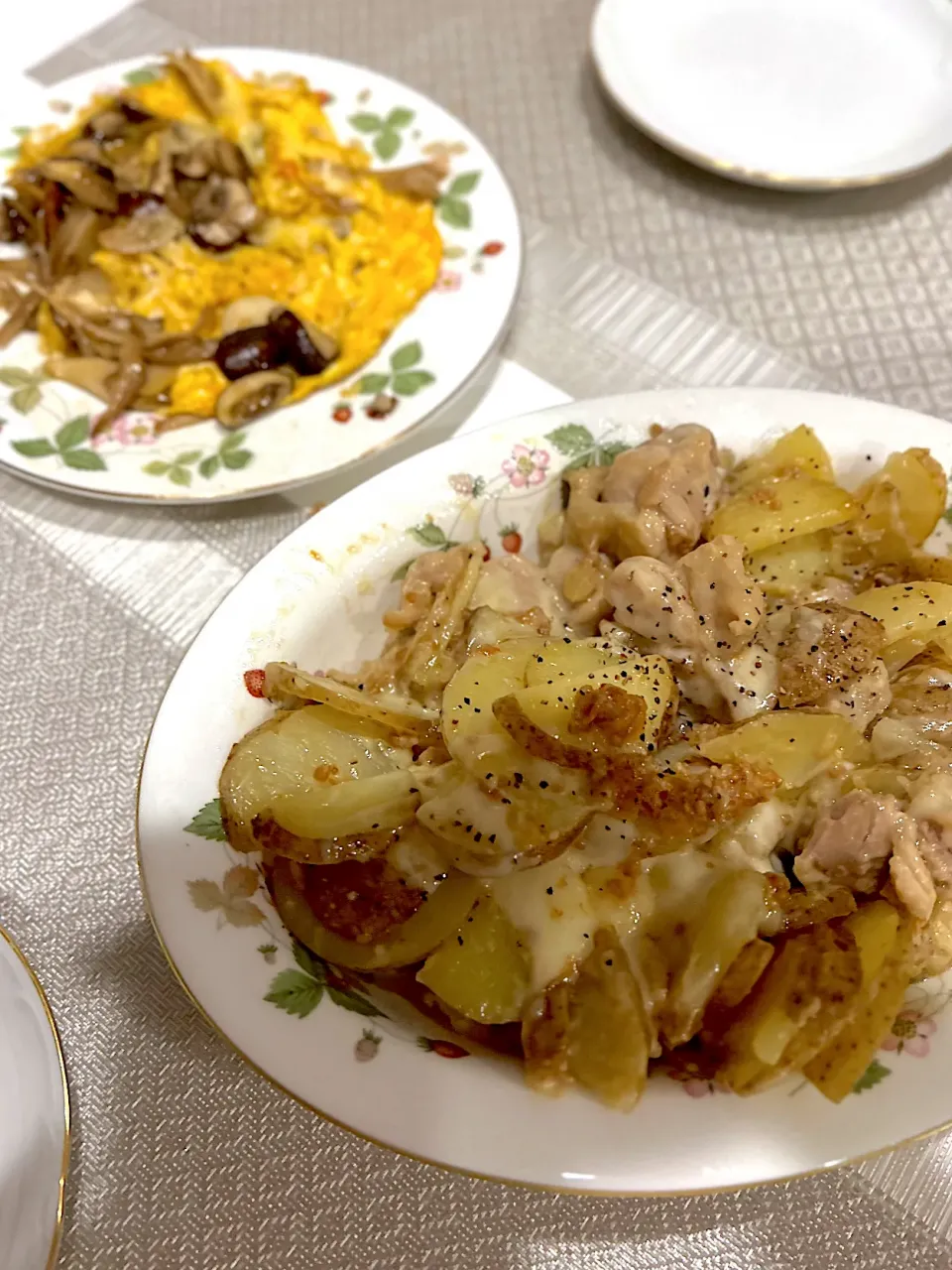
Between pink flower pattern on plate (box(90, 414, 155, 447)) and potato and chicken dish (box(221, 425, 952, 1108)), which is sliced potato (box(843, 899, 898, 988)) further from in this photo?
pink flower pattern on plate (box(90, 414, 155, 447))

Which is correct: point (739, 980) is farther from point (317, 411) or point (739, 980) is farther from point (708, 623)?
point (317, 411)

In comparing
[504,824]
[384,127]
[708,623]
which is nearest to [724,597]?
[708,623]

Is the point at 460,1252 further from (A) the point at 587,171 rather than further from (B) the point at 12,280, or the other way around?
(A) the point at 587,171

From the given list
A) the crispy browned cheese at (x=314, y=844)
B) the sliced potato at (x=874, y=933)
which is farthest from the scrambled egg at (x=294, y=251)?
the sliced potato at (x=874, y=933)

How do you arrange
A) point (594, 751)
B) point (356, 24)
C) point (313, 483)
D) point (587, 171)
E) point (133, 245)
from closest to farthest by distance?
point (594, 751) → point (313, 483) → point (133, 245) → point (587, 171) → point (356, 24)

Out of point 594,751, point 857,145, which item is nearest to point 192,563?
point 594,751

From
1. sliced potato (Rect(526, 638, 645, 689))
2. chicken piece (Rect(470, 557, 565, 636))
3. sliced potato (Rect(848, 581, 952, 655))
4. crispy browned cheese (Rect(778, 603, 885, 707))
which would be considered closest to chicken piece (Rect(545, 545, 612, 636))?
chicken piece (Rect(470, 557, 565, 636))
